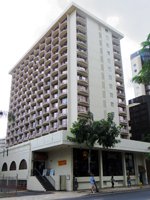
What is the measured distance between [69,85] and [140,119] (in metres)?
22.0

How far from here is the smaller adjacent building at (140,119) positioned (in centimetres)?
5931

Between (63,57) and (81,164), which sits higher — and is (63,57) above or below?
above

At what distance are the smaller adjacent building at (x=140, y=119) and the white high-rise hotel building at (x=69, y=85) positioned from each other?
4.12m

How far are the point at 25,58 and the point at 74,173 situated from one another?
5520 centimetres

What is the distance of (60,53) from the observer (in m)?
60.7

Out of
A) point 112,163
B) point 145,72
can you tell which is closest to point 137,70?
point 112,163

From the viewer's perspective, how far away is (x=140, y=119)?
60906mm

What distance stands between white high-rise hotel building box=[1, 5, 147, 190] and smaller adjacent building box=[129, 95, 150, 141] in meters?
4.12

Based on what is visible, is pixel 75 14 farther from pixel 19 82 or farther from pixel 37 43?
pixel 19 82

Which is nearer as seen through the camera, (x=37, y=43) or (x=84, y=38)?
(x=84, y=38)

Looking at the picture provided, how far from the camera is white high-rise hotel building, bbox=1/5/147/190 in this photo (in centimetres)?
4853

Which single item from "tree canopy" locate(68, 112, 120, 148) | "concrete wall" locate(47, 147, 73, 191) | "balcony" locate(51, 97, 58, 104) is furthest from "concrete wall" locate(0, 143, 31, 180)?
"balcony" locate(51, 97, 58, 104)

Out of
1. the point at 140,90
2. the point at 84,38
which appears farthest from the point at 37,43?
the point at 140,90

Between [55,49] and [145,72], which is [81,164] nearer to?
[145,72]
